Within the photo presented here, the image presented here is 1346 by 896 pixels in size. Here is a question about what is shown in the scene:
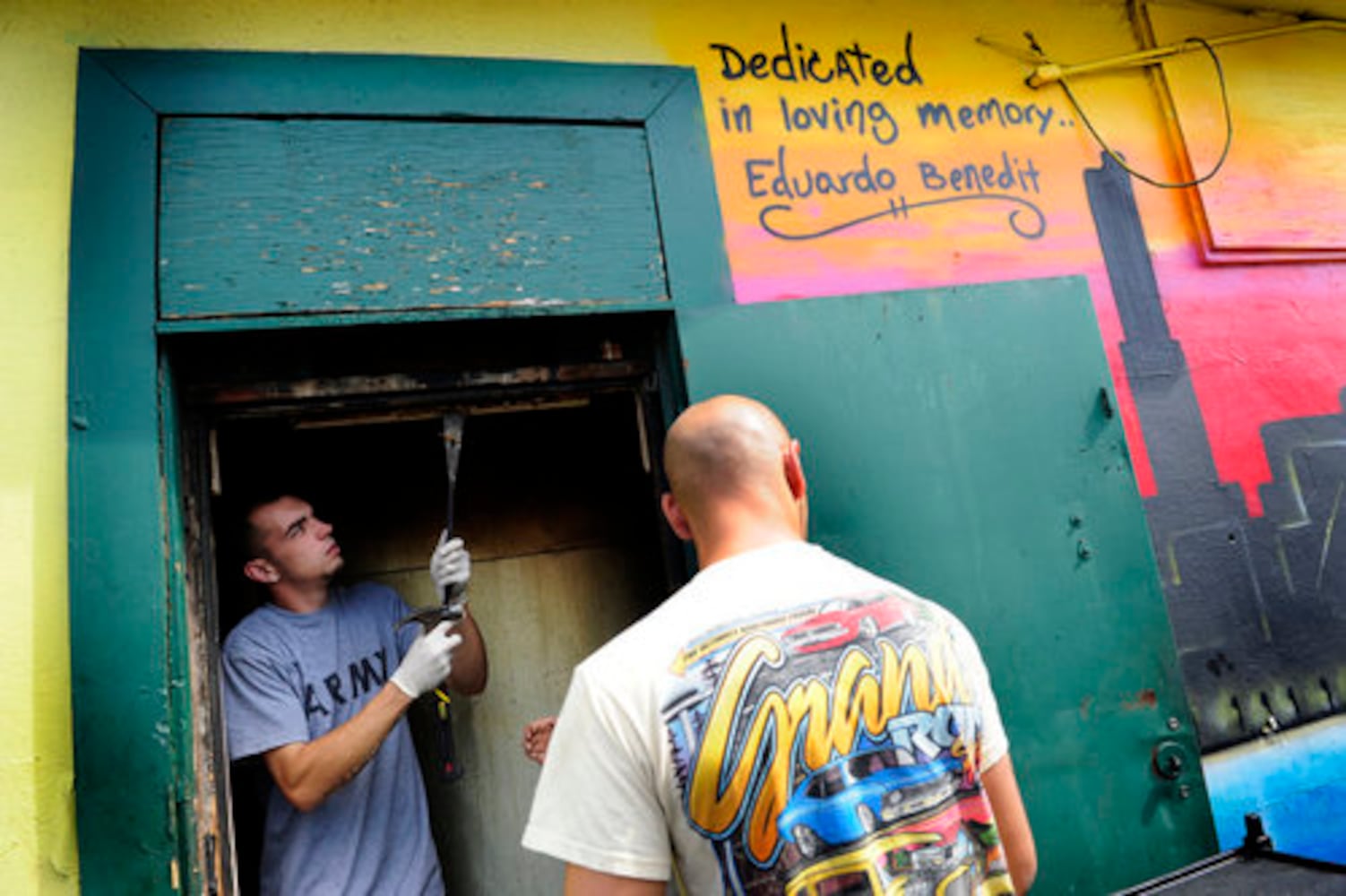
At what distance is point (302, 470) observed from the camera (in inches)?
121

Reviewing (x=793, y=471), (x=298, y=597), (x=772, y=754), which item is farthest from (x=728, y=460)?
(x=298, y=597)

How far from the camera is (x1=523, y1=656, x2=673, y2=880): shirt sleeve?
108cm

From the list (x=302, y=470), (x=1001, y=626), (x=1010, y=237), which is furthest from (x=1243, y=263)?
(x=302, y=470)

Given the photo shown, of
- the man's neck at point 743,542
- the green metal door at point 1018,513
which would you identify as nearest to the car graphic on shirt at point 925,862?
the man's neck at point 743,542

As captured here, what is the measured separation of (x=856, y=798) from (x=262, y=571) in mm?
1911

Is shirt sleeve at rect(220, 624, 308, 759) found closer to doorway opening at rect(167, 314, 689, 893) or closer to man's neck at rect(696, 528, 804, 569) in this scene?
doorway opening at rect(167, 314, 689, 893)

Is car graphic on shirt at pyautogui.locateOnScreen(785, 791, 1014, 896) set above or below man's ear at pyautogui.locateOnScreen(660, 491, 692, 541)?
below

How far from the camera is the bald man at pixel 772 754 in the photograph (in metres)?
1.08

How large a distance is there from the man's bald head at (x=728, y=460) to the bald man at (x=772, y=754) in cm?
16

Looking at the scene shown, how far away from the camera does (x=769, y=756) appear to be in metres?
1.09

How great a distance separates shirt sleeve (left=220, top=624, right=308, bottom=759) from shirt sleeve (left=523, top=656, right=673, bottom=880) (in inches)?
45.9

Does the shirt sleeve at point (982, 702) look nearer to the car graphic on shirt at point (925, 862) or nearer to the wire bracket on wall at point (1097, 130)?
the car graphic on shirt at point (925, 862)

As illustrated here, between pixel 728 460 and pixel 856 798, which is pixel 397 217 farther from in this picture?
pixel 856 798

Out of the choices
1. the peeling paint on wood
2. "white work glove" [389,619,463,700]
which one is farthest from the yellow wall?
"white work glove" [389,619,463,700]
